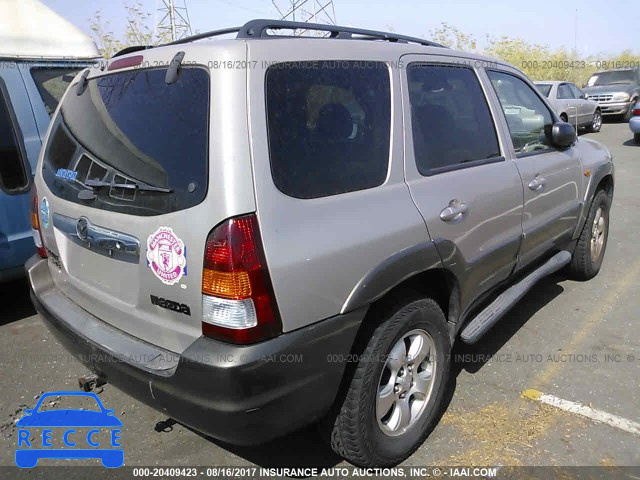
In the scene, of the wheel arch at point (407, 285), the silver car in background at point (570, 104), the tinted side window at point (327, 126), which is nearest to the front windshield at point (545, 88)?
the silver car in background at point (570, 104)

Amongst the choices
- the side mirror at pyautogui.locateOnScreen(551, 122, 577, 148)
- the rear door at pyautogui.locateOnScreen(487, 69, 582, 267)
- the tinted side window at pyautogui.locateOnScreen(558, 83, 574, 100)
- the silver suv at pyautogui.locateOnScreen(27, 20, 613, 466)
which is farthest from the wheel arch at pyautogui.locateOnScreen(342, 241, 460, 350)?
the tinted side window at pyautogui.locateOnScreen(558, 83, 574, 100)

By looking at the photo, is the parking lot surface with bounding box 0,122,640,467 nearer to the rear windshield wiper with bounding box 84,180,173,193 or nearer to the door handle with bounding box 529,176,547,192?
the rear windshield wiper with bounding box 84,180,173,193

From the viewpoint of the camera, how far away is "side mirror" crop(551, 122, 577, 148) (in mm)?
3701

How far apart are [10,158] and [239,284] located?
3.11m

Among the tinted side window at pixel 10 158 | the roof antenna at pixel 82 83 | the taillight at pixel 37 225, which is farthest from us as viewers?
the tinted side window at pixel 10 158

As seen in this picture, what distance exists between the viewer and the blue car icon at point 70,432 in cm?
267

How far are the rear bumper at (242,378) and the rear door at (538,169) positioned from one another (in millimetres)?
1855

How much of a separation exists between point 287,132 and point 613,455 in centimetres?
219

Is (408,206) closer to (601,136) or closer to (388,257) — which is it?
(388,257)

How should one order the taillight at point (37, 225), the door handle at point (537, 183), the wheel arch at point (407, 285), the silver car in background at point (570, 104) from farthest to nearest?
the silver car in background at point (570, 104) < the door handle at point (537, 183) < the taillight at point (37, 225) < the wheel arch at point (407, 285)

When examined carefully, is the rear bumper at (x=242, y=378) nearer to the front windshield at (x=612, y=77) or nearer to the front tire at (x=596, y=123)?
the front tire at (x=596, y=123)

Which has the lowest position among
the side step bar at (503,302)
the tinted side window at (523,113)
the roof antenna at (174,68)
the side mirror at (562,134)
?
the side step bar at (503,302)

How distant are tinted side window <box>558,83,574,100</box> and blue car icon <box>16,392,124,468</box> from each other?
14124mm

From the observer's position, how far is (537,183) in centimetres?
345
